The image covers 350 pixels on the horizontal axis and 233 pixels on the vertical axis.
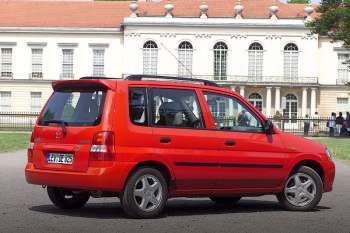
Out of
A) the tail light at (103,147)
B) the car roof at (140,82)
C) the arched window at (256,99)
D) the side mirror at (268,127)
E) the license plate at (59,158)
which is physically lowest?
the license plate at (59,158)

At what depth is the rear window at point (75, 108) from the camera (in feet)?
33.3

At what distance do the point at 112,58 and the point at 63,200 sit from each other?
7036 cm

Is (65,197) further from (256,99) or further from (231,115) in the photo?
(256,99)

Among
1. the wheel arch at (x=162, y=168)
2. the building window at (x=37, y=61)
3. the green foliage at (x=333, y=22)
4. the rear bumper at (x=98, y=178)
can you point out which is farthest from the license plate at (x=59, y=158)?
the building window at (x=37, y=61)

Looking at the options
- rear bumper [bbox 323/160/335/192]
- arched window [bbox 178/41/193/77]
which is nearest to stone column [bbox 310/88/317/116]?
arched window [bbox 178/41/193/77]

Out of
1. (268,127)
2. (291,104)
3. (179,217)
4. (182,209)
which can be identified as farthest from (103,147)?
(291,104)

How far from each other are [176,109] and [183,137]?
43 centimetres

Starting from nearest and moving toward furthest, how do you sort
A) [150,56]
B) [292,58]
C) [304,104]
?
[304,104], [292,58], [150,56]

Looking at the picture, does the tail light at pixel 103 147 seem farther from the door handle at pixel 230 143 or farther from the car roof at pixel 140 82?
the door handle at pixel 230 143

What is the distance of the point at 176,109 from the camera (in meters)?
10.6

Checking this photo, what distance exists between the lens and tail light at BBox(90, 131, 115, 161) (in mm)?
9852

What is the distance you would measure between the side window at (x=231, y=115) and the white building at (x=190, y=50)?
66.2 metres

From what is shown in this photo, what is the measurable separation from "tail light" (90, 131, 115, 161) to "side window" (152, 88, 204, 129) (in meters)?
0.77

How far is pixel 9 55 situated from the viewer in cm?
8156
